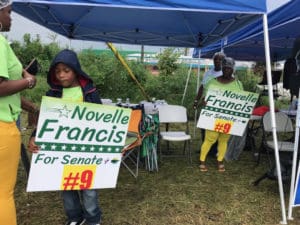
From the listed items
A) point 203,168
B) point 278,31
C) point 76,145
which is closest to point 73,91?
point 76,145

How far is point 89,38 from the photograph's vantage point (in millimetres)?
7543

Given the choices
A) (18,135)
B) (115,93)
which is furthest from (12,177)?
(115,93)

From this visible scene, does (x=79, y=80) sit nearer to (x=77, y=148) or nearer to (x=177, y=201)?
(x=77, y=148)

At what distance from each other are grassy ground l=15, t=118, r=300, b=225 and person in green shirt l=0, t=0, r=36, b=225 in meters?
1.35

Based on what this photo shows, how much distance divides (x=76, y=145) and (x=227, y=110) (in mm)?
2719

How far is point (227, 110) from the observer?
515 cm

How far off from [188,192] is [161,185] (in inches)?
15.3

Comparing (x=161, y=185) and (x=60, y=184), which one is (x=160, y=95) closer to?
(x=161, y=185)

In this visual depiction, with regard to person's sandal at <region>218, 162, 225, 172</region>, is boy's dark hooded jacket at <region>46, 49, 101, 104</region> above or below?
above

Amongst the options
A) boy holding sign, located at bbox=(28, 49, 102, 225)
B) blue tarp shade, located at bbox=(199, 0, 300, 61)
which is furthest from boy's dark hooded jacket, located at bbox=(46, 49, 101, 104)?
blue tarp shade, located at bbox=(199, 0, 300, 61)

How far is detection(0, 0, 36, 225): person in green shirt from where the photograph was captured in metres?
2.21

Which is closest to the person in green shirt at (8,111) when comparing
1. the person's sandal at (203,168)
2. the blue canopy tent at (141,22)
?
the blue canopy tent at (141,22)

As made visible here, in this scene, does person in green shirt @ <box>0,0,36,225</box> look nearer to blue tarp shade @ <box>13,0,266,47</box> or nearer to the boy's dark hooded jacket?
the boy's dark hooded jacket

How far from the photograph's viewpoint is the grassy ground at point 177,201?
148 inches
